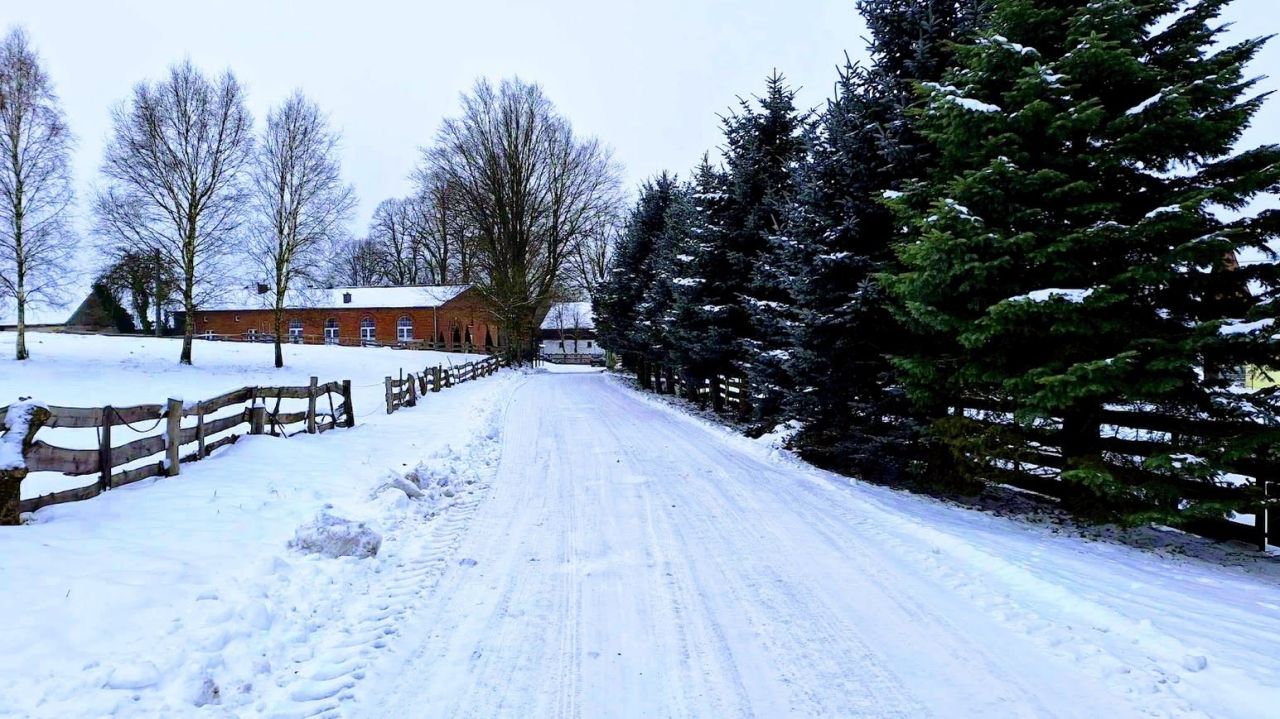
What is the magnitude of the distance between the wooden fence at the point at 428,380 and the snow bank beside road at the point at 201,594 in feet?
32.7

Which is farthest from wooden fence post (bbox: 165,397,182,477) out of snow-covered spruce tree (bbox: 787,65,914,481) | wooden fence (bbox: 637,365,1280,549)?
wooden fence (bbox: 637,365,1280,549)

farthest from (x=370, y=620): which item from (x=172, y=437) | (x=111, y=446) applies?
(x=172, y=437)

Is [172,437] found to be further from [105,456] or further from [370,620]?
[370,620]

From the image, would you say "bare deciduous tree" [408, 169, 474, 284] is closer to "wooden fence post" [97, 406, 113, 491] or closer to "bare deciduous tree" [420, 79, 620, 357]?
"bare deciduous tree" [420, 79, 620, 357]

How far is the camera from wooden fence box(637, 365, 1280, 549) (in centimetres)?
593

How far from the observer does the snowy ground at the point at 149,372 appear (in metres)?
17.4

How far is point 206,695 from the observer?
Result: 10.7 ft

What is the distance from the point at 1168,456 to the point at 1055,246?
2.23 m

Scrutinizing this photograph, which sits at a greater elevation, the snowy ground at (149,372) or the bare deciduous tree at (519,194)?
the bare deciduous tree at (519,194)

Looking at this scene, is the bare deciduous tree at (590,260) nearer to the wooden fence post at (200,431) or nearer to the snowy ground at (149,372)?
the snowy ground at (149,372)

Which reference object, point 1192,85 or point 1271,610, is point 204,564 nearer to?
point 1271,610

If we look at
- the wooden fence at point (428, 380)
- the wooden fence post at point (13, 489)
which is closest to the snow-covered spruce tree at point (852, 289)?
the wooden fence post at point (13, 489)

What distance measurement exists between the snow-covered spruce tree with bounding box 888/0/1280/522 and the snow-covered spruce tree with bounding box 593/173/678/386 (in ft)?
61.0

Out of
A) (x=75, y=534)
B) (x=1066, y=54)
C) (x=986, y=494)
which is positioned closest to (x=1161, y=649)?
(x=986, y=494)
